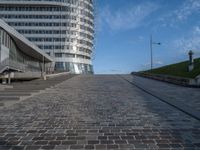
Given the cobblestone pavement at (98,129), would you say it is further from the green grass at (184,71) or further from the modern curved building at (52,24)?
the modern curved building at (52,24)

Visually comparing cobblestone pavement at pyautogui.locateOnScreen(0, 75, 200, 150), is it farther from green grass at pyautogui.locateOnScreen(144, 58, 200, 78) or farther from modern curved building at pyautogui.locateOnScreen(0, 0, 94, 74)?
modern curved building at pyautogui.locateOnScreen(0, 0, 94, 74)

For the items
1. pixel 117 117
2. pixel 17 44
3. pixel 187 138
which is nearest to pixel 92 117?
pixel 117 117

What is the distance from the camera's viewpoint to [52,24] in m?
91.3

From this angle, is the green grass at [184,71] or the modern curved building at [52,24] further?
the modern curved building at [52,24]

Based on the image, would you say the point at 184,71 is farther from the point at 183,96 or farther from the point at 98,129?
the point at 98,129

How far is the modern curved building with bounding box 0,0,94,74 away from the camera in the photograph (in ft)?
296

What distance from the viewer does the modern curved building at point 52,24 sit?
90312mm

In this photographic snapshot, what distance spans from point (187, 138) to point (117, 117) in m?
3.08

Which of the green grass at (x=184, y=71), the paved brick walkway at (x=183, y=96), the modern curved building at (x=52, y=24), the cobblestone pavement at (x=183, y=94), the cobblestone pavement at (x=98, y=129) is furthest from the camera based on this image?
the modern curved building at (x=52, y=24)

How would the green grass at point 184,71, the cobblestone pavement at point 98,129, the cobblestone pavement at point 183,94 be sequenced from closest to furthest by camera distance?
the cobblestone pavement at point 98,129 → the cobblestone pavement at point 183,94 → the green grass at point 184,71

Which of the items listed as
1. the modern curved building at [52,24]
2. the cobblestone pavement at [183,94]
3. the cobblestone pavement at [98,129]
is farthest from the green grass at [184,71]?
the modern curved building at [52,24]

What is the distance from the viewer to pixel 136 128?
25.1 ft

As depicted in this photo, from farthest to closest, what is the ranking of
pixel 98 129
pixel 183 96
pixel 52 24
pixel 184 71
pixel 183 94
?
pixel 52 24 < pixel 184 71 < pixel 183 94 < pixel 183 96 < pixel 98 129

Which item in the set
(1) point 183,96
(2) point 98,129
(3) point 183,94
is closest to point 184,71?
(3) point 183,94
